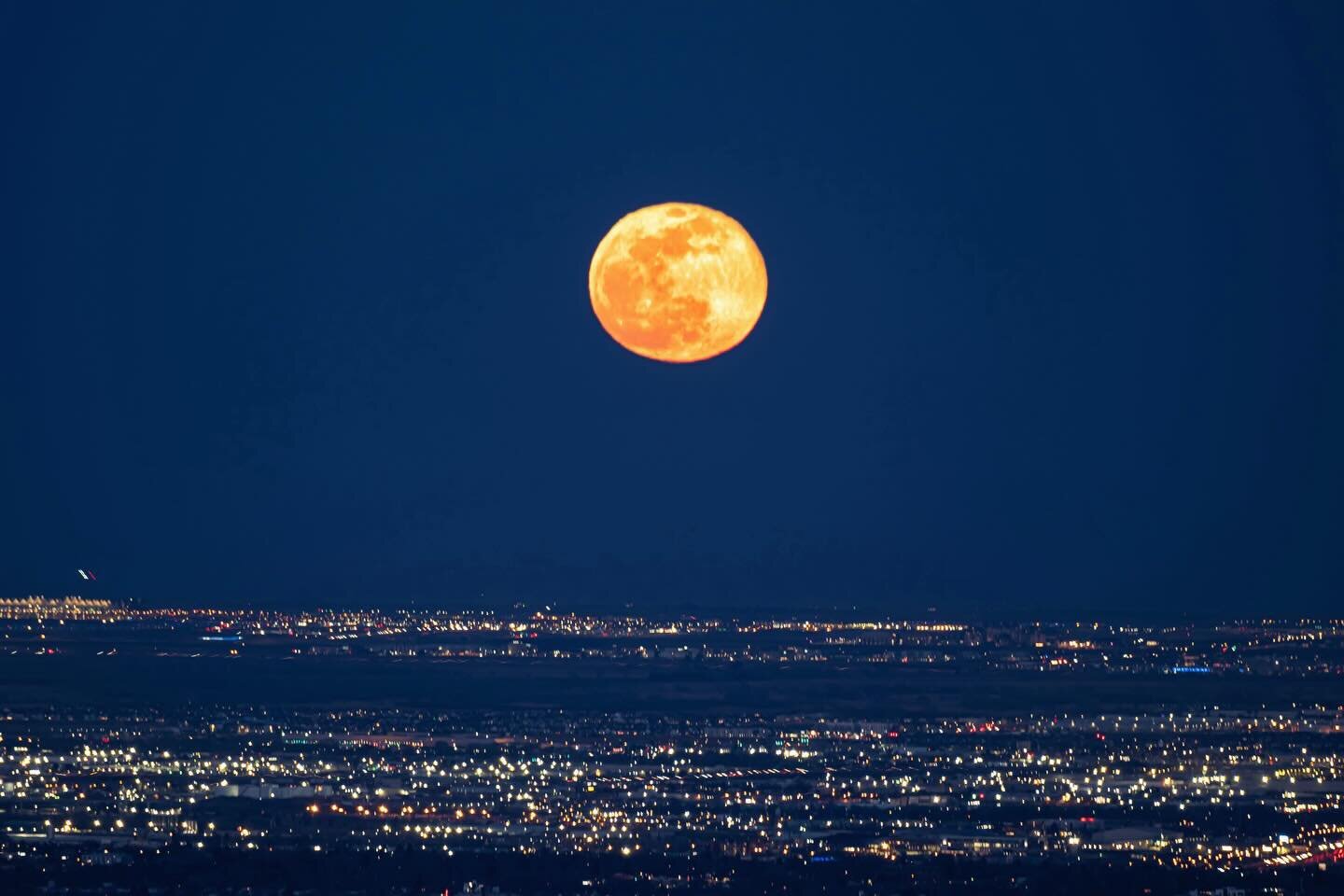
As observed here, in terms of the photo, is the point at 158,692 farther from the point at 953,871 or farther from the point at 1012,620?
the point at 1012,620

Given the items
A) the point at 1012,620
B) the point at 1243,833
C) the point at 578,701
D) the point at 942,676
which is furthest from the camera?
the point at 1012,620

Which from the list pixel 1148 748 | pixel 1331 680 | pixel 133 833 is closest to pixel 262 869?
pixel 133 833

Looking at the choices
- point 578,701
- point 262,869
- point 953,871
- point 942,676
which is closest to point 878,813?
point 953,871

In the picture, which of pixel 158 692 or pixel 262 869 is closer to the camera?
pixel 262 869

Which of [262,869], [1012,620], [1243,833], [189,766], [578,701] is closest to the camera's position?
[262,869]

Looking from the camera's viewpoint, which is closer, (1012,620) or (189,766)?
(189,766)

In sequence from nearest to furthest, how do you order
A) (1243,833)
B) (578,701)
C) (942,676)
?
(1243,833) → (578,701) → (942,676)

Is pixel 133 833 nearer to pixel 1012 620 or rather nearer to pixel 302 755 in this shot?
pixel 302 755

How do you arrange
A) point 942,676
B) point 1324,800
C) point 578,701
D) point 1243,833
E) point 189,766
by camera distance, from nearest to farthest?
point 1243,833 → point 1324,800 → point 189,766 → point 578,701 → point 942,676
